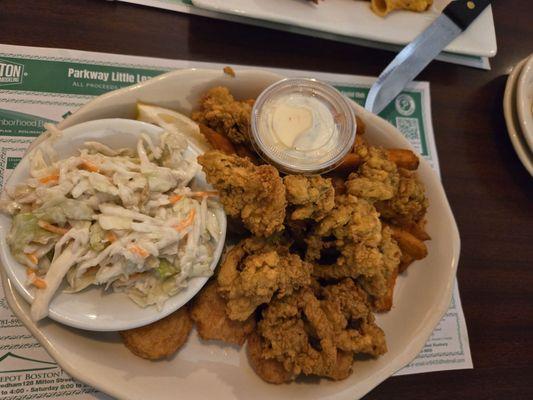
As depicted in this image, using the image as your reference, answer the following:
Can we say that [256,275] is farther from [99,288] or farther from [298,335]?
[99,288]

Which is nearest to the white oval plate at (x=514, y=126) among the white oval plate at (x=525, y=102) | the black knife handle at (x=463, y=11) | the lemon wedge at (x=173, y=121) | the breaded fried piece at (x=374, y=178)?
the white oval plate at (x=525, y=102)

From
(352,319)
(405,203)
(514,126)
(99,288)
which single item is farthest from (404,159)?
(99,288)

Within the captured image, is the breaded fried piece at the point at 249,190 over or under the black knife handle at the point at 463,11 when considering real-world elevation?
under

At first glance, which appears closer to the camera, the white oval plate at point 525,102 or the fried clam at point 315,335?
the fried clam at point 315,335

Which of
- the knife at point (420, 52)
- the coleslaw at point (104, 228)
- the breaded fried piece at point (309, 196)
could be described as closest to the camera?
the coleslaw at point (104, 228)

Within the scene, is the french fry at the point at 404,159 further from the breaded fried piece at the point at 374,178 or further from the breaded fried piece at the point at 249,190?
the breaded fried piece at the point at 249,190

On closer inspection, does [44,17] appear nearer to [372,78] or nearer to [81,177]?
[81,177]

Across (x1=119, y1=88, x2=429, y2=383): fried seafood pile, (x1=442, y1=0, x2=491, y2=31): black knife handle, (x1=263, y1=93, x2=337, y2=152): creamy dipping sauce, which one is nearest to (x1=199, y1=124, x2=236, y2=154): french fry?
(x1=119, y1=88, x2=429, y2=383): fried seafood pile

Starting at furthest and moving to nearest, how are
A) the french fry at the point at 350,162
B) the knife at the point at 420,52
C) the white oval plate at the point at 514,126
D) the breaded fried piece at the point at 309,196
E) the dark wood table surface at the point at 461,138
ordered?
the white oval plate at the point at 514,126
the knife at the point at 420,52
the dark wood table surface at the point at 461,138
the french fry at the point at 350,162
the breaded fried piece at the point at 309,196
